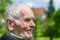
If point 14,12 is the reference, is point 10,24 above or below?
below

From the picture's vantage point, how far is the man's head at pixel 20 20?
7.18ft

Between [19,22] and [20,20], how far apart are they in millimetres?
20

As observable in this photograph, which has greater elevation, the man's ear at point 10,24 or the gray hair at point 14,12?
the gray hair at point 14,12

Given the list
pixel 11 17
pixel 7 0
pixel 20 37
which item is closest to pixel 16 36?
pixel 20 37

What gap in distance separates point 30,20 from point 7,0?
643 inches

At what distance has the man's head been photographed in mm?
2189

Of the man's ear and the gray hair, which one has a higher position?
the gray hair

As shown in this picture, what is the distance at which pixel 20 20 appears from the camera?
2.20 meters

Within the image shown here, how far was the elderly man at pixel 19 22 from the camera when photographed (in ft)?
7.18

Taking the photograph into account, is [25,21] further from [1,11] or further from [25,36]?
[1,11]

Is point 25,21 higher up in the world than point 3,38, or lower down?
higher up

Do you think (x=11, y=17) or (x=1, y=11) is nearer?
(x=11, y=17)

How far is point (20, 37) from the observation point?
2.18 m

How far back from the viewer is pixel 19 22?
2.20 meters
